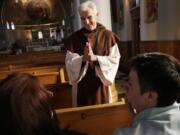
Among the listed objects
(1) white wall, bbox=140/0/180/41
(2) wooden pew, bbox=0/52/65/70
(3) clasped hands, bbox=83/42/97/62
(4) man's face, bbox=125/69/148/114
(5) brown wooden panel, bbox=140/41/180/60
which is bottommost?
(2) wooden pew, bbox=0/52/65/70

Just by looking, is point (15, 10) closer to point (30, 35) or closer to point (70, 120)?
point (30, 35)

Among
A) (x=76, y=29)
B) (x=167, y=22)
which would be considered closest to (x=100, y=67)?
(x=167, y=22)

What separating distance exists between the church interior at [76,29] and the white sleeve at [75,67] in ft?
0.89

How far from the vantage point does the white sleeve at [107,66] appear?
2734mm

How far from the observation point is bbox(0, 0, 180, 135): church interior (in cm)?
207

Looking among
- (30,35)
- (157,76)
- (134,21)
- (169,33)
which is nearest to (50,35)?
(30,35)

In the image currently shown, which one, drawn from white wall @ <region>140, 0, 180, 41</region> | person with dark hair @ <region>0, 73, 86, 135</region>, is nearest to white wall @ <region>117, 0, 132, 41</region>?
white wall @ <region>140, 0, 180, 41</region>

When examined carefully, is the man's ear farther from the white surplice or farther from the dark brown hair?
the white surplice

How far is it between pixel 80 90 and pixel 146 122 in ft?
5.73

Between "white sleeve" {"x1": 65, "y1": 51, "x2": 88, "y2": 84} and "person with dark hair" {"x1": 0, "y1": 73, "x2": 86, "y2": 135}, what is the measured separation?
162 cm

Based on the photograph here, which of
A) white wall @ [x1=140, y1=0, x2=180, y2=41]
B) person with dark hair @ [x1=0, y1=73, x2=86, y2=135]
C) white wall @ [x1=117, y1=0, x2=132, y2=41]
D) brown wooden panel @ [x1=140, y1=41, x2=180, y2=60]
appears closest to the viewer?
person with dark hair @ [x1=0, y1=73, x2=86, y2=135]

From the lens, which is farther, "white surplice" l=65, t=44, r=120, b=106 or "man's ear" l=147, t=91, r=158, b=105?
"white surplice" l=65, t=44, r=120, b=106

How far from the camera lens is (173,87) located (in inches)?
48.6

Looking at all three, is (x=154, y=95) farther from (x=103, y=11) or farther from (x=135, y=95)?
(x=103, y=11)
